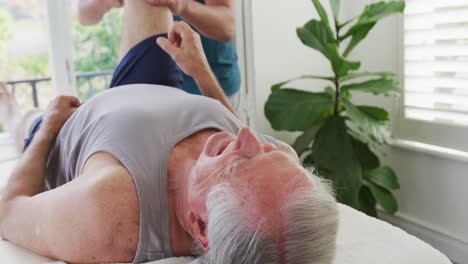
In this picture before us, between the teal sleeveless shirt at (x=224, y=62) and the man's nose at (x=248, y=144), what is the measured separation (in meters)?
1.03

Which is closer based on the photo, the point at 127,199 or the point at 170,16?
the point at 127,199

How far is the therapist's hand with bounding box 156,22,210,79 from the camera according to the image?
1644 millimetres

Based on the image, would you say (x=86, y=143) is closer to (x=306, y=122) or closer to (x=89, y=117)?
(x=89, y=117)

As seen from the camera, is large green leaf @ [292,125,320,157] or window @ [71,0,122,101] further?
large green leaf @ [292,125,320,157]

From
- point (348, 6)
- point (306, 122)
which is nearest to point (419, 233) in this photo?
point (306, 122)

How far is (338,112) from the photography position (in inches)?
84.4

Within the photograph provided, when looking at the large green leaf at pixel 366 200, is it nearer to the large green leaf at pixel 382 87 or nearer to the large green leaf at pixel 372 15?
the large green leaf at pixel 382 87

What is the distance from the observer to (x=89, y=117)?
1.41 meters

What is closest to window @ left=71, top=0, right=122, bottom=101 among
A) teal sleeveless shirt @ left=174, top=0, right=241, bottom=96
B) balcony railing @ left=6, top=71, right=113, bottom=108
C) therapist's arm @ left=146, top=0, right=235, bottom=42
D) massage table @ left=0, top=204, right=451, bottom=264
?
balcony railing @ left=6, top=71, right=113, bottom=108

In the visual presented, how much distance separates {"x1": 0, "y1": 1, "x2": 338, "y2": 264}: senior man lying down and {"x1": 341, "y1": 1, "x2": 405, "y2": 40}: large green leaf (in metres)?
0.84

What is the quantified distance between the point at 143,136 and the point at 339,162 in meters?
1.02

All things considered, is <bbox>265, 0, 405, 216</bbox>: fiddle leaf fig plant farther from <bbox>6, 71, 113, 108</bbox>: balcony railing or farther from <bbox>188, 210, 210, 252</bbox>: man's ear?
<bbox>188, 210, 210, 252</bbox>: man's ear

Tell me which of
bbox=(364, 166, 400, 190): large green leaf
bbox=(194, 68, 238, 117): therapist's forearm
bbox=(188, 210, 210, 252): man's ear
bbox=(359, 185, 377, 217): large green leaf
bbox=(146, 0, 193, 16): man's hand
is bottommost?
bbox=(359, 185, 377, 217): large green leaf

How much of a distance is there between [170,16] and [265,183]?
106 centimetres
